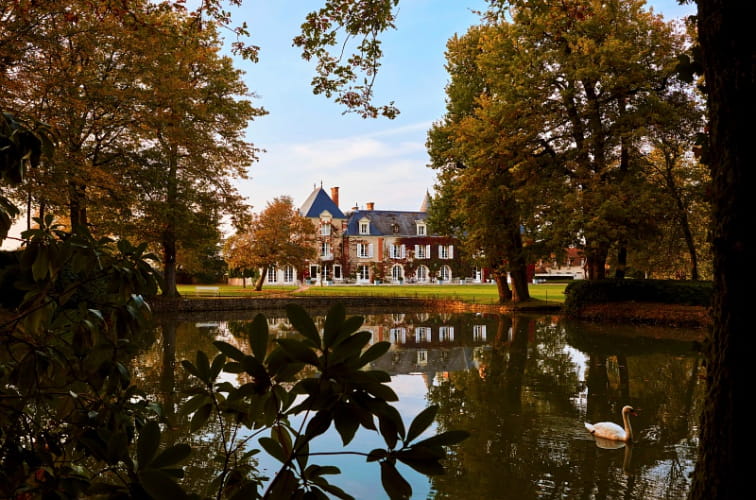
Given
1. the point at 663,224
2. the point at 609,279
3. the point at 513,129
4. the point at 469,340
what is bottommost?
the point at 469,340

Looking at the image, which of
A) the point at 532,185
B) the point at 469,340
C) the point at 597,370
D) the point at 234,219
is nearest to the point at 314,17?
the point at 597,370

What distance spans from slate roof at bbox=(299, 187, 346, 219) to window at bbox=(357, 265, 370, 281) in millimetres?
4852

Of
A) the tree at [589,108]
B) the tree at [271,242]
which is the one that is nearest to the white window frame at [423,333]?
the tree at [589,108]

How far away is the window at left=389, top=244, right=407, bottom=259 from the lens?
48781 millimetres

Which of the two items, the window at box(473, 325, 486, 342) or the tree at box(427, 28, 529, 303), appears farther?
the tree at box(427, 28, 529, 303)

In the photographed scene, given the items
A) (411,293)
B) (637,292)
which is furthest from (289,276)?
(637,292)

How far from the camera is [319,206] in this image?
47375mm

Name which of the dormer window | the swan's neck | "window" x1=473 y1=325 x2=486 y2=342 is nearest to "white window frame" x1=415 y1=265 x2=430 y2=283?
the dormer window

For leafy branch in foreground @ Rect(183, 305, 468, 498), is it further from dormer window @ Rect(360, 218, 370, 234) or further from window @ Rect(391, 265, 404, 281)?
window @ Rect(391, 265, 404, 281)

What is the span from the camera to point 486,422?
5809mm

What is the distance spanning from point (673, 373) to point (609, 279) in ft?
33.5

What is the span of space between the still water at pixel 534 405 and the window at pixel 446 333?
0.53ft

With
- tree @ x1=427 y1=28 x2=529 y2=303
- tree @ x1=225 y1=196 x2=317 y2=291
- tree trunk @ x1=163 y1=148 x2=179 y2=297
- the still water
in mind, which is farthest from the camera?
tree @ x1=225 y1=196 x2=317 y2=291

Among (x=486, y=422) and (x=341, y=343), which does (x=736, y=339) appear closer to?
(x=341, y=343)
